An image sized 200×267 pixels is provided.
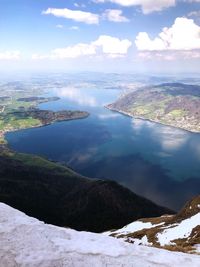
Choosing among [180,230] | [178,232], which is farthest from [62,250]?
[180,230]

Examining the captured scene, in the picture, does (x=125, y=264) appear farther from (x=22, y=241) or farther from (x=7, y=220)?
(x=7, y=220)

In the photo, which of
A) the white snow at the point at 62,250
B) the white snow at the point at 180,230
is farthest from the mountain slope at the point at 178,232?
the white snow at the point at 62,250

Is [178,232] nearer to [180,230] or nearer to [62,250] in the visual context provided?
[180,230]

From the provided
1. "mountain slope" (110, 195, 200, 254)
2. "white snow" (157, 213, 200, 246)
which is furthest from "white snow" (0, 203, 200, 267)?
"white snow" (157, 213, 200, 246)

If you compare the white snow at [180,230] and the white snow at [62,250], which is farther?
the white snow at [180,230]

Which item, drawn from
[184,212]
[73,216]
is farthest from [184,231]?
[73,216]

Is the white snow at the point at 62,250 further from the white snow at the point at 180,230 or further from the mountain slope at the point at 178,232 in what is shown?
the white snow at the point at 180,230
